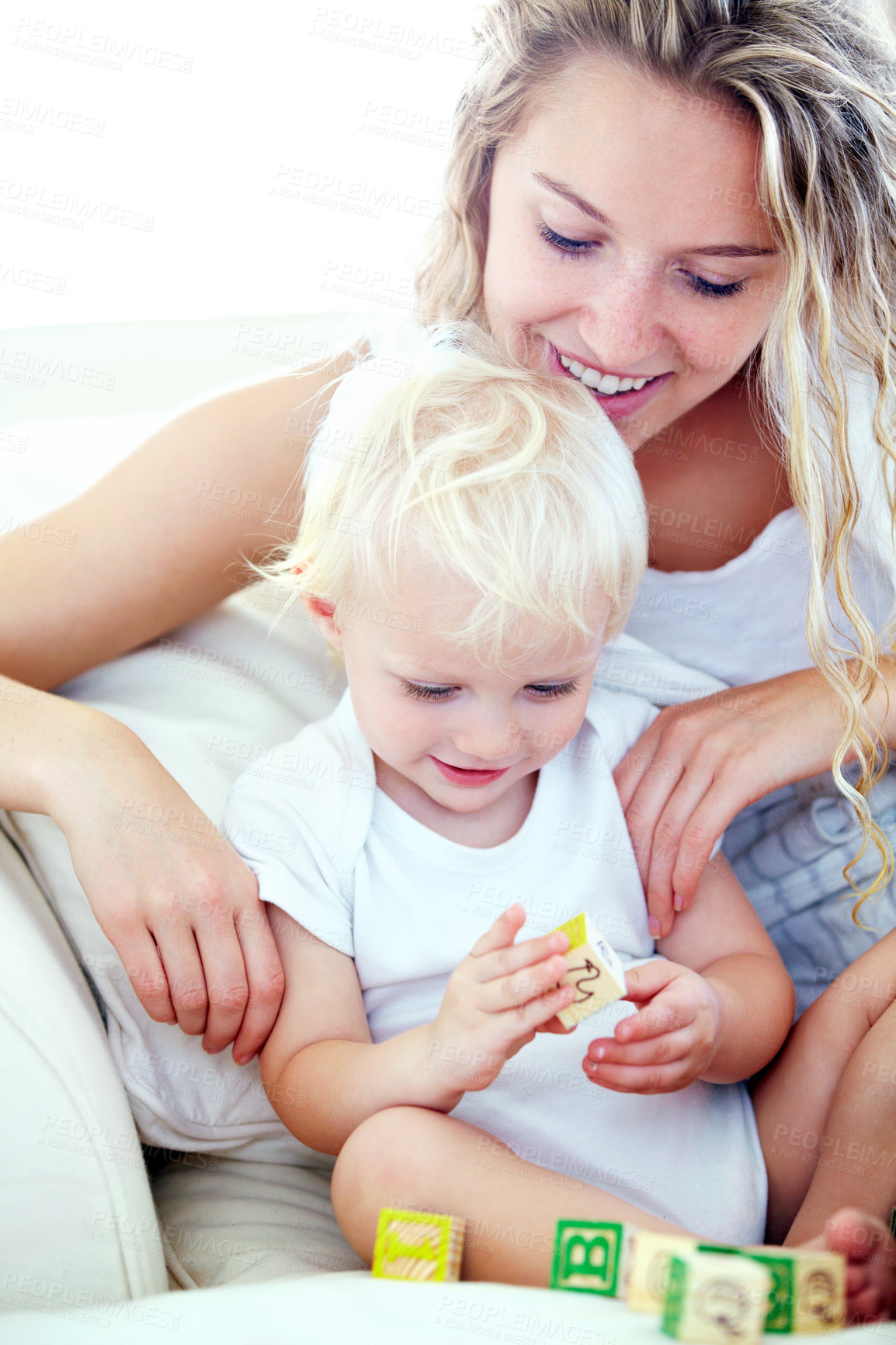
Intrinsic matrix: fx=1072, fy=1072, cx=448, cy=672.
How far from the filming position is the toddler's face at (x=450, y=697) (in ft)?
2.99

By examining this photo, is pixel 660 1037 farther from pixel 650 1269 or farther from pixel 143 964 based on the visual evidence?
pixel 143 964

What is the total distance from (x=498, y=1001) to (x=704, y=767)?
42cm

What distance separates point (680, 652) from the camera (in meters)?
1.35

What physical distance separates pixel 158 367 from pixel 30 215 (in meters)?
0.28

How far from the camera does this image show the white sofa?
70 cm

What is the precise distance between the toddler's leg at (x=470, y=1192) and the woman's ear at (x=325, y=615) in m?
0.43

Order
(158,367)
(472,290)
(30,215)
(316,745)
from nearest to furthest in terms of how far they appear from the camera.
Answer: (316,745) → (472,290) → (30,215) → (158,367)

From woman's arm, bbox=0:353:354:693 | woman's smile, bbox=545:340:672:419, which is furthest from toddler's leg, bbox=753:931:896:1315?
woman's arm, bbox=0:353:354:693

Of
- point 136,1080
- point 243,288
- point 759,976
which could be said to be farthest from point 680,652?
point 243,288

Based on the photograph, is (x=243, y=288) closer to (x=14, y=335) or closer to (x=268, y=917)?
(x=14, y=335)

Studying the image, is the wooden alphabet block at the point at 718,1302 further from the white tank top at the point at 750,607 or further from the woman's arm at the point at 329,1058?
the white tank top at the point at 750,607

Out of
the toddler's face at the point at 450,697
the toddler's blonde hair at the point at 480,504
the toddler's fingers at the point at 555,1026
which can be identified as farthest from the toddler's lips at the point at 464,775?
the toddler's fingers at the point at 555,1026

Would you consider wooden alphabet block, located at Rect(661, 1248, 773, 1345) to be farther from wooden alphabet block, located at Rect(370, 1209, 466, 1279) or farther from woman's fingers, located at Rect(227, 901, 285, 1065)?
woman's fingers, located at Rect(227, 901, 285, 1065)

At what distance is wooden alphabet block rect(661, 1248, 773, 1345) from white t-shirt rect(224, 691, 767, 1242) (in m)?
0.29
